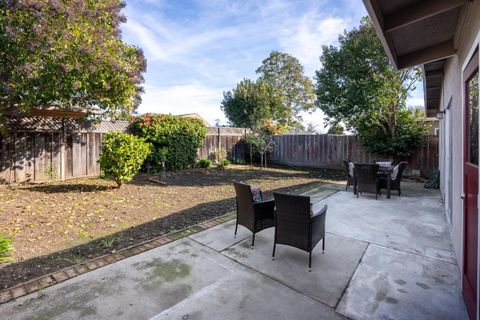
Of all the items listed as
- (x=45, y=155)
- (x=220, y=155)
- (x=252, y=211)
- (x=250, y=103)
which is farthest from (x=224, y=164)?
(x=250, y=103)

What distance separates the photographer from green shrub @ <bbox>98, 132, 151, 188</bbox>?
6414 millimetres

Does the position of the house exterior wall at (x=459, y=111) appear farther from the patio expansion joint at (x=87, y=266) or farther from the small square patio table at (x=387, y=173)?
the patio expansion joint at (x=87, y=266)

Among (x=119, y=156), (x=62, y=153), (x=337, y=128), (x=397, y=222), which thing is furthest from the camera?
(x=337, y=128)

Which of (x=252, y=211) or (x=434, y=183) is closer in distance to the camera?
(x=252, y=211)

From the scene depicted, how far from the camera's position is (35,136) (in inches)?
285

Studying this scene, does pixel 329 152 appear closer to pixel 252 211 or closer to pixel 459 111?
pixel 459 111

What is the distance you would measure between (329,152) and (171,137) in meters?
7.22

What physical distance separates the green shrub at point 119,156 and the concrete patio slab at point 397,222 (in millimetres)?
5115

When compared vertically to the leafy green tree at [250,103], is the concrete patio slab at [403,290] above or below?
below

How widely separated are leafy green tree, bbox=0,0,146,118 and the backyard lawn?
2237 millimetres

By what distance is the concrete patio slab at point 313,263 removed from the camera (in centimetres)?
241

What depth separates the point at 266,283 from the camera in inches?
98.2

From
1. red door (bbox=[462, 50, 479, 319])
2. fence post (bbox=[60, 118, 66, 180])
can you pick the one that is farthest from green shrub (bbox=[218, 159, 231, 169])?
red door (bbox=[462, 50, 479, 319])

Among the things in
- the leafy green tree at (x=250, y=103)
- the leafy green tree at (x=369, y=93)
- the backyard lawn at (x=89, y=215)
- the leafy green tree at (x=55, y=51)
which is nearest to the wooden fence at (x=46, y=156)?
the backyard lawn at (x=89, y=215)
